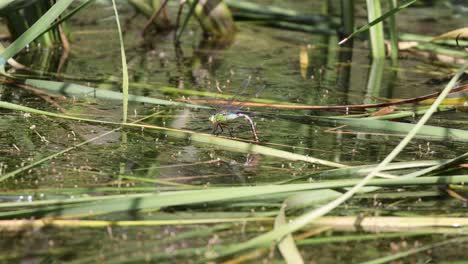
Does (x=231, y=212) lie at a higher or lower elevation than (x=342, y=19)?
lower

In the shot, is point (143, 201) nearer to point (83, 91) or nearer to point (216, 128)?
point (216, 128)

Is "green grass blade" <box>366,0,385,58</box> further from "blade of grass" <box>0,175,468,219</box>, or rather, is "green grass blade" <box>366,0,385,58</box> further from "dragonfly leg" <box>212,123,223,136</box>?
"blade of grass" <box>0,175,468,219</box>

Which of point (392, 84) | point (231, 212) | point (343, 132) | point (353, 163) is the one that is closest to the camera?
point (231, 212)

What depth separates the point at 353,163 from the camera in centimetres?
294

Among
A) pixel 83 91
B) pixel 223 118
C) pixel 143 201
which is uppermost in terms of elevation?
pixel 83 91

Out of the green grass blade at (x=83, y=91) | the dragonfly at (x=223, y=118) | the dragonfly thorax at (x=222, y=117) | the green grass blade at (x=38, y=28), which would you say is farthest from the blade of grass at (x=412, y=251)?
the green grass blade at (x=38, y=28)

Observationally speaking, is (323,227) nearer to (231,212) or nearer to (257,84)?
(231,212)

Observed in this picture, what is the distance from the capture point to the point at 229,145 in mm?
2936

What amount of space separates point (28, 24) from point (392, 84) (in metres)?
1.80

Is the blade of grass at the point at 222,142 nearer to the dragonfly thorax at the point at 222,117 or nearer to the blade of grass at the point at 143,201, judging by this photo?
the dragonfly thorax at the point at 222,117

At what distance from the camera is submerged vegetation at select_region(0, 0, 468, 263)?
224cm

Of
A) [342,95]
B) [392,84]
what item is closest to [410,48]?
[392,84]

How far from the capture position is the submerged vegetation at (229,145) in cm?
224

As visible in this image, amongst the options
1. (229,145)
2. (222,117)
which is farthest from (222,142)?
(222,117)
